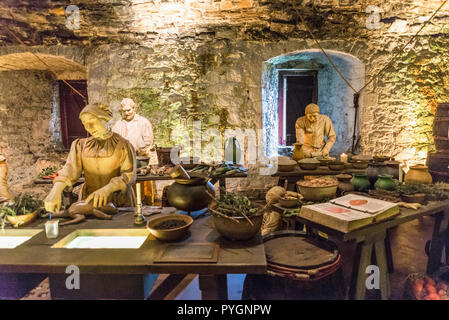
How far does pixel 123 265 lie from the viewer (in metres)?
1.29

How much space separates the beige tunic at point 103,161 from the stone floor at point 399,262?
1.08 meters

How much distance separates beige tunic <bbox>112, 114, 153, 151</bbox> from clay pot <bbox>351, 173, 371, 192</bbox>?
357 cm

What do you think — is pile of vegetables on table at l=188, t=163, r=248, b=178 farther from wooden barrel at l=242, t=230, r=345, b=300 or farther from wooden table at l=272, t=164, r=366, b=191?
wooden barrel at l=242, t=230, r=345, b=300

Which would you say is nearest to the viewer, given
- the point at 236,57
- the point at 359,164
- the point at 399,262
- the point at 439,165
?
the point at 399,262

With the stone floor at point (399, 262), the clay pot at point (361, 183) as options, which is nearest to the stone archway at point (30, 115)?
the stone floor at point (399, 262)

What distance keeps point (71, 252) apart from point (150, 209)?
0.69 meters

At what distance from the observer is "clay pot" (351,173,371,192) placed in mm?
2631

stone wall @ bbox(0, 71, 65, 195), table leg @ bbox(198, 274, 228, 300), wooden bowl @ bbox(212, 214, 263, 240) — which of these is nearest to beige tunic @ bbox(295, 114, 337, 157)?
wooden bowl @ bbox(212, 214, 263, 240)

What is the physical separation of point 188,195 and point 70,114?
596 centimetres

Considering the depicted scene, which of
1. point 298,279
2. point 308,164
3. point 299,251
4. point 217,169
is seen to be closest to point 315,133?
point 308,164

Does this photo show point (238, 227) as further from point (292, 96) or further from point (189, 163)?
point (292, 96)

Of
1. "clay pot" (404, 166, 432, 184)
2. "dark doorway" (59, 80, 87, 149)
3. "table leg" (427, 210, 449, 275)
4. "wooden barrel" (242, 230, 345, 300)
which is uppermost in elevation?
"dark doorway" (59, 80, 87, 149)

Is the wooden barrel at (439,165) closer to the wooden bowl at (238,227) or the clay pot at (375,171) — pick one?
the clay pot at (375,171)
